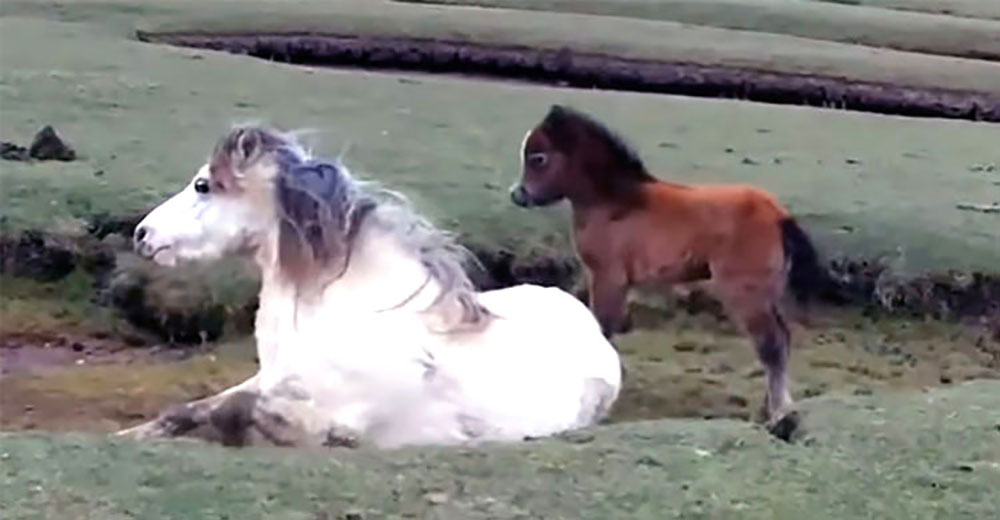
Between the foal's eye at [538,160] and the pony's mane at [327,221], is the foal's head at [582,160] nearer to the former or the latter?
the foal's eye at [538,160]

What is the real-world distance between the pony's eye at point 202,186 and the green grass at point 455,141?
1932 millimetres

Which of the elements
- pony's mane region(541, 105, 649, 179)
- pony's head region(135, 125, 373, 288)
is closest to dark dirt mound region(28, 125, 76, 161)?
pony's mane region(541, 105, 649, 179)

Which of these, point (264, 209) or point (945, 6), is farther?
point (945, 6)

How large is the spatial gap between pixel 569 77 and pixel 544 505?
40.6ft

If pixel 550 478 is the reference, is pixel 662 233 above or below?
above

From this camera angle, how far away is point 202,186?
18.2 ft

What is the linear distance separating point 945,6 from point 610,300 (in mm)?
18157

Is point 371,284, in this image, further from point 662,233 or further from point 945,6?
point 945,6

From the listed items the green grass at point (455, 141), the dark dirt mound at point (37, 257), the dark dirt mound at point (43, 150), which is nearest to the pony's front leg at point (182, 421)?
the green grass at point (455, 141)

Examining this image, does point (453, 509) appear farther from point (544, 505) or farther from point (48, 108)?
point (48, 108)

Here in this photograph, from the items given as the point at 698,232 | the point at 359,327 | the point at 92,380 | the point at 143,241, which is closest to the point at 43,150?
the point at 92,380

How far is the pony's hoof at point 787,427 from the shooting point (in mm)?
5172

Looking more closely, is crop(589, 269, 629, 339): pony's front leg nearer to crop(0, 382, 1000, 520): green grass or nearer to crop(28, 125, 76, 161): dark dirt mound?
crop(0, 382, 1000, 520): green grass

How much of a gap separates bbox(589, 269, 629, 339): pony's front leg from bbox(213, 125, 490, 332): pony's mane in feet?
4.64
